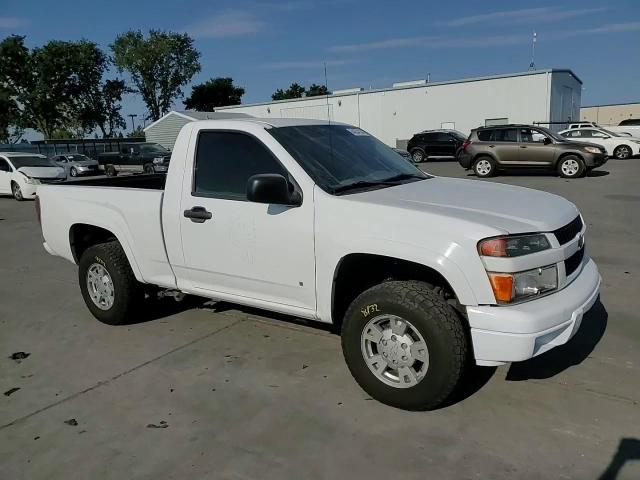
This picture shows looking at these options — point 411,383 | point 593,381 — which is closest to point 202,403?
point 411,383

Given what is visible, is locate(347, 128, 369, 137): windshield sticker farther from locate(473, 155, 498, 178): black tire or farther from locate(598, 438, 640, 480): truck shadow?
locate(473, 155, 498, 178): black tire

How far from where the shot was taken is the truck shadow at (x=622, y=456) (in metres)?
2.69

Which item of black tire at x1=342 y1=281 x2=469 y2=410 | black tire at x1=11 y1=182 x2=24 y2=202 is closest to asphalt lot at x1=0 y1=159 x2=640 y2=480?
black tire at x1=342 y1=281 x2=469 y2=410

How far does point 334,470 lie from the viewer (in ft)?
9.21

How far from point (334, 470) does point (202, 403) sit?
114 cm

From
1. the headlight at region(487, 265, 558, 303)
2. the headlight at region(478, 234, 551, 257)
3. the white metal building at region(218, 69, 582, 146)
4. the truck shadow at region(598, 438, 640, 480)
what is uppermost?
the white metal building at region(218, 69, 582, 146)

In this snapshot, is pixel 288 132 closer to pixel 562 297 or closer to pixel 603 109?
pixel 562 297

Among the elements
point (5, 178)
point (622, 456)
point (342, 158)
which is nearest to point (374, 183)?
point (342, 158)

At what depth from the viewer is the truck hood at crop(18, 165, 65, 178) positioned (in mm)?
18969

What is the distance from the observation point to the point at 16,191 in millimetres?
18969

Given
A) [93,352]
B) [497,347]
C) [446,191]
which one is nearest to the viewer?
[497,347]

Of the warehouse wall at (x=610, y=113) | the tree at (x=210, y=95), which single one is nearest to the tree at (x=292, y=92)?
the tree at (x=210, y=95)

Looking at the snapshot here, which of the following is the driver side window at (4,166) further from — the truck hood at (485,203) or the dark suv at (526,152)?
the truck hood at (485,203)

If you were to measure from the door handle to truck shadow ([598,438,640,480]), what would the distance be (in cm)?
294
